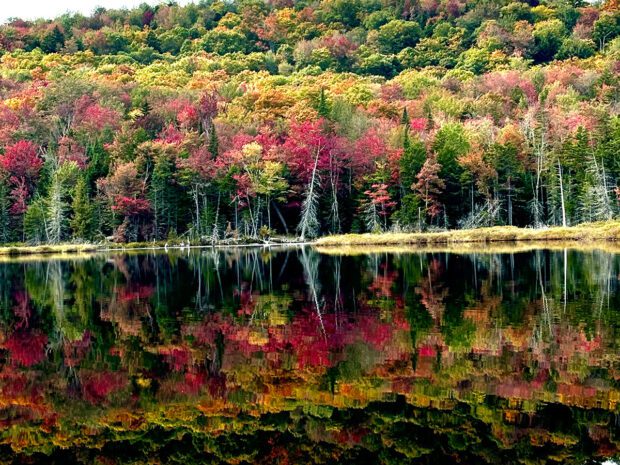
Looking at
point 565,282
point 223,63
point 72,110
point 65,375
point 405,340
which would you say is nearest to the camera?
point 65,375

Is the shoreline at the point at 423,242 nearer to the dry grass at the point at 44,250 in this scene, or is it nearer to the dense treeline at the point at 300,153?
the dry grass at the point at 44,250

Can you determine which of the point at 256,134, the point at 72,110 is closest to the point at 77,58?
the point at 72,110

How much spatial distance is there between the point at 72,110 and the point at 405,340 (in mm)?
92048

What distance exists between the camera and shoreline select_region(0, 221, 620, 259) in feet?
185

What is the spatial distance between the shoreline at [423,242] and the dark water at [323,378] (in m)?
32.6

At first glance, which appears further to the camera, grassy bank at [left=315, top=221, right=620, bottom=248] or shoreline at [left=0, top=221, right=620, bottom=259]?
grassy bank at [left=315, top=221, right=620, bottom=248]

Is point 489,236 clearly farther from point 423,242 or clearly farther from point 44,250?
point 44,250

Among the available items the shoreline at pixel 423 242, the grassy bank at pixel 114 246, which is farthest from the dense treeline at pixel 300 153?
the shoreline at pixel 423 242

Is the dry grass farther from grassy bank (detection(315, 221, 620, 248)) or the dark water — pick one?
the dark water

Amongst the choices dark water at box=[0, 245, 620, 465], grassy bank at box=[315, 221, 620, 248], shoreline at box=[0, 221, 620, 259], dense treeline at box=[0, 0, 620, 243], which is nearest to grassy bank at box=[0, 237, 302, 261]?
shoreline at box=[0, 221, 620, 259]

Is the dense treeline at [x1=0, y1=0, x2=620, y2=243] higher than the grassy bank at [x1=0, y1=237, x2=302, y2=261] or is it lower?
higher

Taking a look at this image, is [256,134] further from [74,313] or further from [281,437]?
[281,437]

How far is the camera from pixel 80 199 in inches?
2977

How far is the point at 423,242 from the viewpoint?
64.3 m
